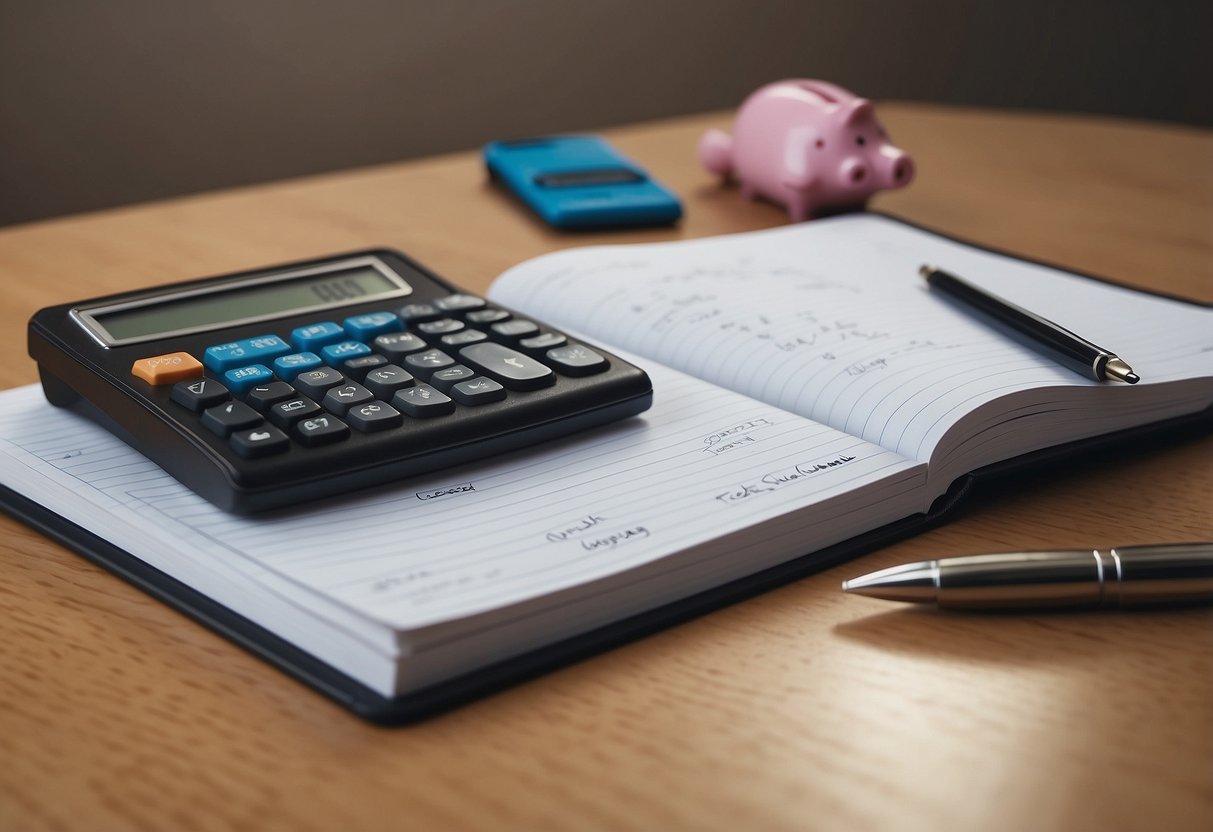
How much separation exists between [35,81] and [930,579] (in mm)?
1692

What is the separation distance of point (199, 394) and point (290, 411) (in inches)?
1.3

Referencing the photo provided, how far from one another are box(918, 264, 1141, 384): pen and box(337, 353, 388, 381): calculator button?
270mm

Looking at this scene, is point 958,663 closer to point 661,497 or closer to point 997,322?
point 661,497

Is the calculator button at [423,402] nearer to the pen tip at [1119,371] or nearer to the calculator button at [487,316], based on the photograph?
the calculator button at [487,316]

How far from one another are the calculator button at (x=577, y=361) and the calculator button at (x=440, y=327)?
44 mm

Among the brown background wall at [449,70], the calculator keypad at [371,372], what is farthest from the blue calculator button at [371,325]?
the brown background wall at [449,70]

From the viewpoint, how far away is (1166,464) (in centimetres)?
51

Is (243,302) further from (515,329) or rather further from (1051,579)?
(1051,579)

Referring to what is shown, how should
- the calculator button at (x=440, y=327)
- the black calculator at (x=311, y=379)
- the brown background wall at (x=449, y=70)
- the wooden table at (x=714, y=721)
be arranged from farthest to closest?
1. the brown background wall at (x=449, y=70)
2. the calculator button at (x=440, y=327)
3. the black calculator at (x=311, y=379)
4. the wooden table at (x=714, y=721)

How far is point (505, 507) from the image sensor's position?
1.31ft

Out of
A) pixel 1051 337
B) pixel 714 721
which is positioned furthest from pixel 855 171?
pixel 714 721

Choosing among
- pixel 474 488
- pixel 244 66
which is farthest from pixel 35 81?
pixel 474 488

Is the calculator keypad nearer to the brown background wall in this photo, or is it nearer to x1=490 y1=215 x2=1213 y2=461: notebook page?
x1=490 y1=215 x2=1213 y2=461: notebook page

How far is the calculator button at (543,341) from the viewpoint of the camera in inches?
19.1
